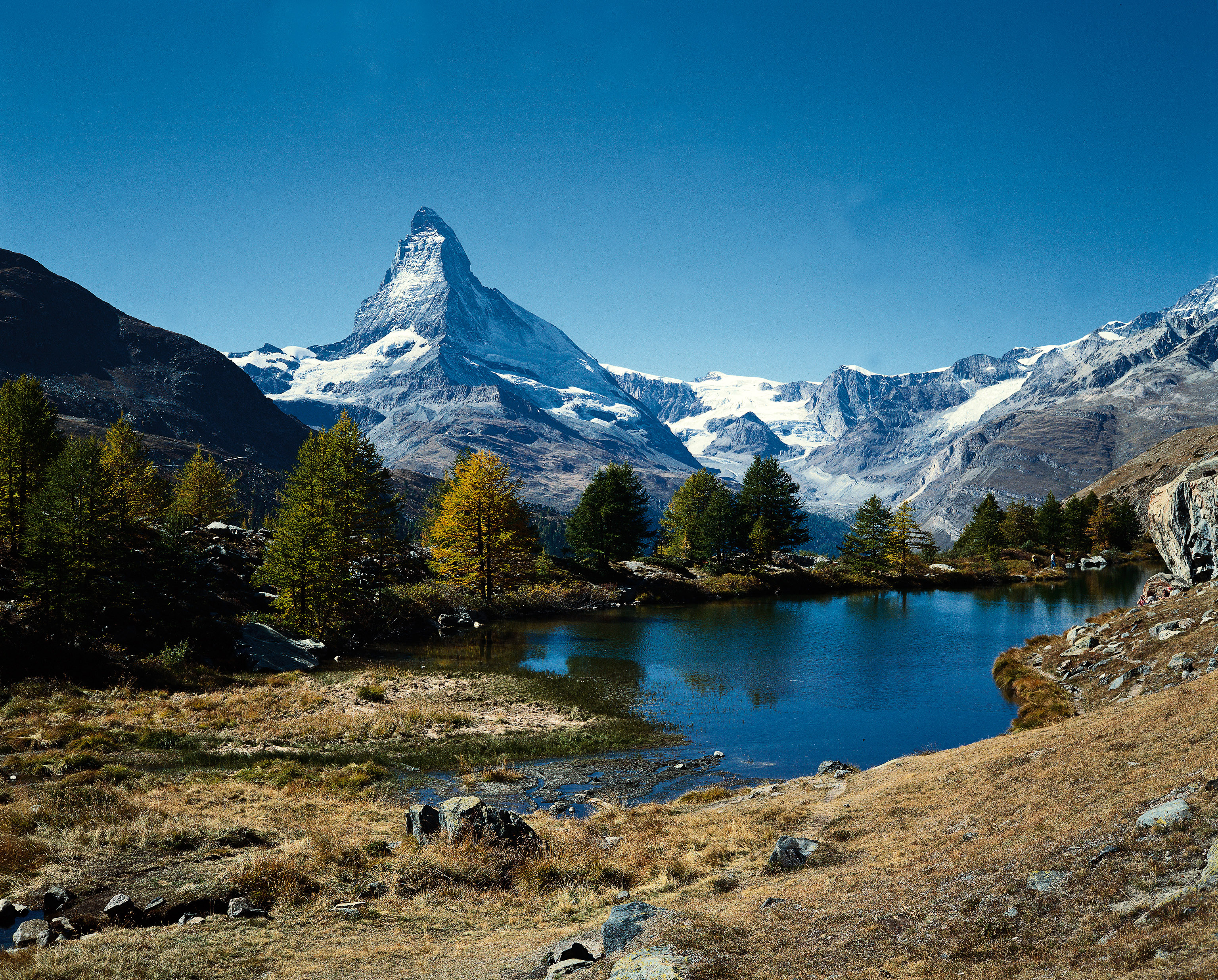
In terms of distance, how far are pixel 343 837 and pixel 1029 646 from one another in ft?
141

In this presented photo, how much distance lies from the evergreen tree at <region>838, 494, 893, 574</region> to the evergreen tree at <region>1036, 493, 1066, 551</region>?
38588 mm

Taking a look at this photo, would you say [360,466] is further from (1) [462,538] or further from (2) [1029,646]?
(2) [1029,646]

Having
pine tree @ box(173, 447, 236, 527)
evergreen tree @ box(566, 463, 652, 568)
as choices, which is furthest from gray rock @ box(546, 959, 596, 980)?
pine tree @ box(173, 447, 236, 527)

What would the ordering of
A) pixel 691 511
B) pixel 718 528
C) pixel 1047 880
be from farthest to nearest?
pixel 691 511 → pixel 718 528 → pixel 1047 880

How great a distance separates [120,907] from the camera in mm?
12727

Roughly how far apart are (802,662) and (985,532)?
9645 centimetres

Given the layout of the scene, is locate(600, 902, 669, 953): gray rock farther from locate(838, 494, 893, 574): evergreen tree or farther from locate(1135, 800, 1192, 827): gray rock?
locate(838, 494, 893, 574): evergreen tree

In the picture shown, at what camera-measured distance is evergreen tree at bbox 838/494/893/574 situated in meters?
96.6

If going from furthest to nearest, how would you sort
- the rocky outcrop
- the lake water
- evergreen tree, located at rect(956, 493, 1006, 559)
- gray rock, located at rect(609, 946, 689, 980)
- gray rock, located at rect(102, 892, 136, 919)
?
1. evergreen tree, located at rect(956, 493, 1006, 559)
2. the rocky outcrop
3. the lake water
4. gray rock, located at rect(102, 892, 136, 919)
5. gray rock, located at rect(609, 946, 689, 980)

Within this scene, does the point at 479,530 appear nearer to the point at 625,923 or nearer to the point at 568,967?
the point at 625,923

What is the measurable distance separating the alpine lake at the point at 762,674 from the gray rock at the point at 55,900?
10438 millimetres

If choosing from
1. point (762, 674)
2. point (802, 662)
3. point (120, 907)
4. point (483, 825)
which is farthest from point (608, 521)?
point (120, 907)

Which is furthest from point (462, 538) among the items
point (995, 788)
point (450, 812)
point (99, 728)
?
point (995, 788)

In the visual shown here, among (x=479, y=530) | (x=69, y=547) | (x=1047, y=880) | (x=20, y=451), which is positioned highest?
(x=20, y=451)
